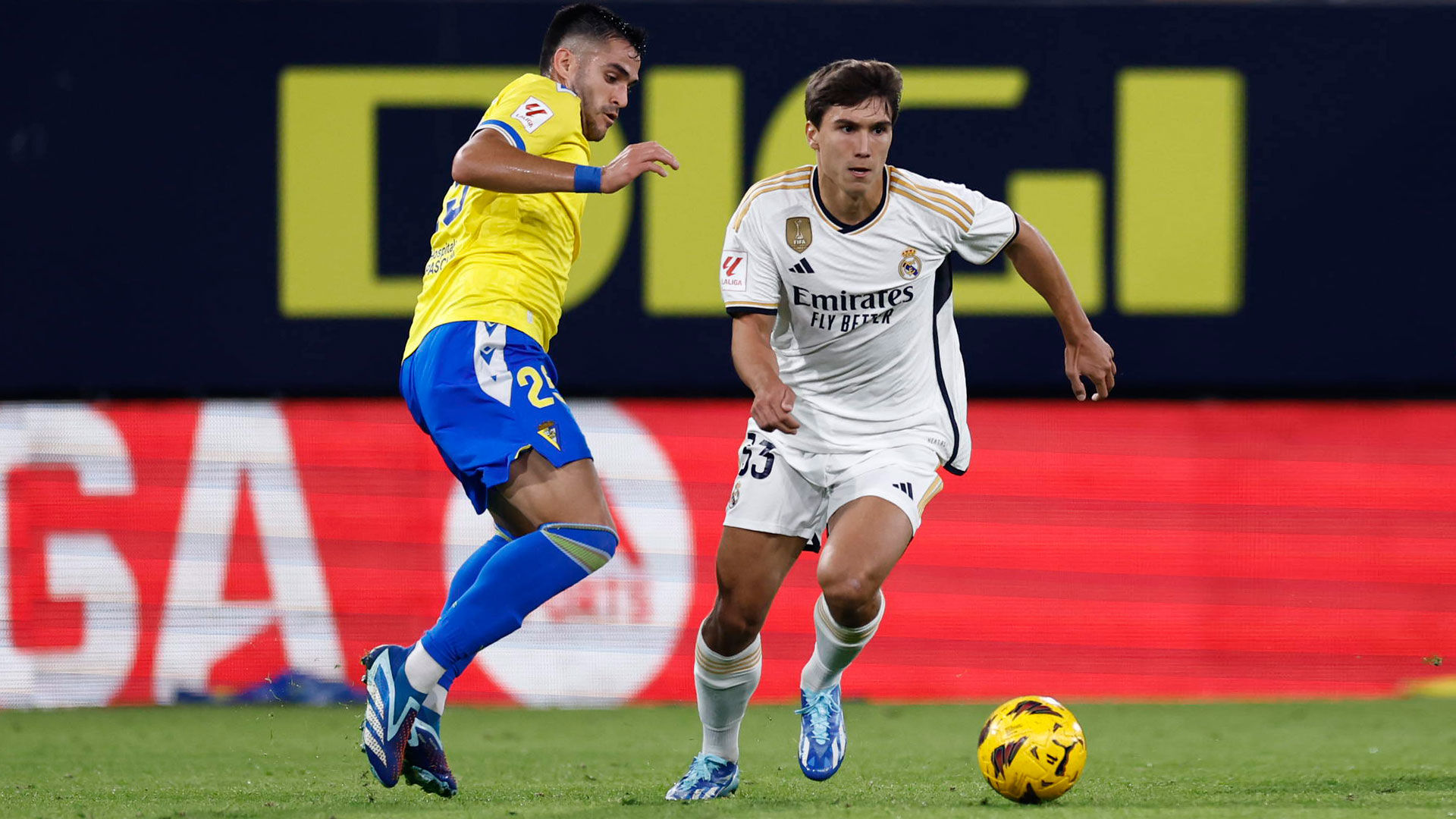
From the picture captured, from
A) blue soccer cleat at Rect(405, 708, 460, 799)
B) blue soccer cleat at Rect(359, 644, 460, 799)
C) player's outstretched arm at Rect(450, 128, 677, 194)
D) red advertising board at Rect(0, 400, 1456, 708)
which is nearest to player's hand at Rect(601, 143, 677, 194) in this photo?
player's outstretched arm at Rect(450, 128, 677, 194)

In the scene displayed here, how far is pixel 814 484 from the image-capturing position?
4945mm

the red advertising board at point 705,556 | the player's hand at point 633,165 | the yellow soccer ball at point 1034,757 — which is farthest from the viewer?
the red advertising board at point 705,556

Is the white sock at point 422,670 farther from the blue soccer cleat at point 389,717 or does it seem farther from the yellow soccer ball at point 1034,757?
the yellow soccer ball at point 1034,757

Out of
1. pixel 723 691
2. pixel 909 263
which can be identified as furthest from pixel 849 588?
pixel 909 263

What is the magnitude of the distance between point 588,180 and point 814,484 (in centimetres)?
115

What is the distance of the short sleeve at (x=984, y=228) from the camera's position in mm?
4934

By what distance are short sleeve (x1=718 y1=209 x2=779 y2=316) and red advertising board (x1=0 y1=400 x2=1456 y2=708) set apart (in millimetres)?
2885

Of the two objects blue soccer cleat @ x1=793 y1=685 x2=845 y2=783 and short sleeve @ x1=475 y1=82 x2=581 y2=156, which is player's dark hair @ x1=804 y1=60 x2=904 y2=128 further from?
blue soccer cleat @ x1=793 y1=685 x2=845 y2=783

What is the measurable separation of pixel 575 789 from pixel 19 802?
5.01 feet

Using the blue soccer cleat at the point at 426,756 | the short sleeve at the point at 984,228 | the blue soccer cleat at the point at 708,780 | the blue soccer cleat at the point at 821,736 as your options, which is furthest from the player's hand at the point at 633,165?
the blue soccer cleat at the point at 708,780

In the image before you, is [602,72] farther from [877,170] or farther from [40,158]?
[40,158]

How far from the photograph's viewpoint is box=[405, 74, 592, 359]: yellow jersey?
4.55 m

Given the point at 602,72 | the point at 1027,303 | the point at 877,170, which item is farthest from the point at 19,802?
the point at 1027,303

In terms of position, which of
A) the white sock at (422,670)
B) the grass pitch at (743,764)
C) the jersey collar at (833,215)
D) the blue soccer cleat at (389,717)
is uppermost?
the jersey collar at (833,215)
